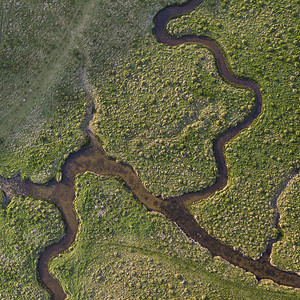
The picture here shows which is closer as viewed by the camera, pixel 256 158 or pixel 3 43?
pixel 256 158

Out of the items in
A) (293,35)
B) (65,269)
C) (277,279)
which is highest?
(293,35)

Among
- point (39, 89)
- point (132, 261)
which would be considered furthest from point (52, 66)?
point (132, 261)

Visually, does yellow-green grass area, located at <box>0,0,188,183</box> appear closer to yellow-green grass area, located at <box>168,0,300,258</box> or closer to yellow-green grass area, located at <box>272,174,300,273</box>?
yellow-green grass area, located at <box>168,0,300,258</box>

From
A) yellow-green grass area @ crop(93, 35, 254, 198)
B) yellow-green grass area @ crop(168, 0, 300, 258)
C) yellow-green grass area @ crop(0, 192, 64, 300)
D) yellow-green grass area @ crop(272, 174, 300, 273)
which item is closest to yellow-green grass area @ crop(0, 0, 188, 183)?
yellow-green grass area @ crop(93, 35, 254, 198)

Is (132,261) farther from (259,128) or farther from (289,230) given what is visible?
(259,128)

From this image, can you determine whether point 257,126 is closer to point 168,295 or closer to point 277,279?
point 277,279

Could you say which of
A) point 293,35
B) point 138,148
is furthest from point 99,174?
point 293,35

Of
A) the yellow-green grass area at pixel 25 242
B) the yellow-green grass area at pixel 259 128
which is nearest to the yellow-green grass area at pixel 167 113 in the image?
the yellow-green grass area at pixel 259 128
